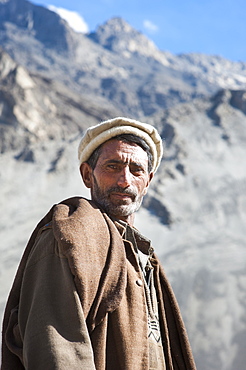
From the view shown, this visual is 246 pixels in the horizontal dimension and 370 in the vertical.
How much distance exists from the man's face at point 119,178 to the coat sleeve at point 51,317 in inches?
10.7

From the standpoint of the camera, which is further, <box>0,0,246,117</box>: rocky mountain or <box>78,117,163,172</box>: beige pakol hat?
<box>0,0,246,117</box>: rocky mountain

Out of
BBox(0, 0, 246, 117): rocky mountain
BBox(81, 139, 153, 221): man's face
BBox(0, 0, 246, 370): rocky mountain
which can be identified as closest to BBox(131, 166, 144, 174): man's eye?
BBox(81, 139, 153, 221): man's face

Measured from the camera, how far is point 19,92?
3625 centimetres

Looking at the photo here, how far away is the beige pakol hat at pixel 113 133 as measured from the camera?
172cm

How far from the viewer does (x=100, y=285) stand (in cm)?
138

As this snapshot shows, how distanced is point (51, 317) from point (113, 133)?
638mm

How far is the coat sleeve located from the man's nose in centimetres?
31

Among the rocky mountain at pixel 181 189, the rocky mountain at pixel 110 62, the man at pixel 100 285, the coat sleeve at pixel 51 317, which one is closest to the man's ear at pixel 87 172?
the man at pixel 100 285

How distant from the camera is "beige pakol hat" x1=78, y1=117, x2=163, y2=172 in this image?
67.6 inches

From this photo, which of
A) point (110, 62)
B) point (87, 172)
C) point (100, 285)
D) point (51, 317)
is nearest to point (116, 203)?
point (87, 172)

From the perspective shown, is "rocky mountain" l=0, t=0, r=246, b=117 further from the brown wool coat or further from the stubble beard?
the brown wool coat

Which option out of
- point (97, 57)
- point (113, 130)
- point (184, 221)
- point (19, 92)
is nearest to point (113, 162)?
point (113, 130)

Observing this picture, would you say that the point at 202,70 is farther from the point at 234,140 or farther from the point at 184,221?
the point at 184,221

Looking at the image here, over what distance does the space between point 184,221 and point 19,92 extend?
16485 mm
